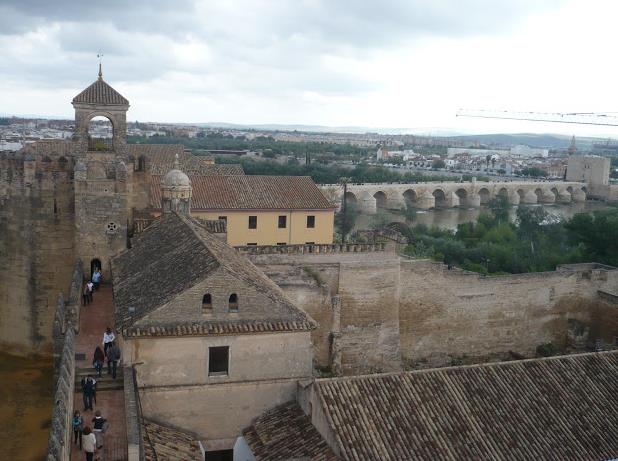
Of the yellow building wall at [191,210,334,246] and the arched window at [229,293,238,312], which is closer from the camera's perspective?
the arched window at [229,293,238,312]

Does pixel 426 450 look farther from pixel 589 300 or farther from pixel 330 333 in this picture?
pixel 589 300

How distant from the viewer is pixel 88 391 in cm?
1315

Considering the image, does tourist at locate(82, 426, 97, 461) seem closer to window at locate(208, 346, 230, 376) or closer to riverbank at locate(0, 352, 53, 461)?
window at locate(208, 346, 230, 376)

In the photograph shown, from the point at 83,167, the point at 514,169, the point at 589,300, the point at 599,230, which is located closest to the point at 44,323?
the point at 83,167

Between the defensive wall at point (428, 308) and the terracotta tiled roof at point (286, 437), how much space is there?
7.35 metres

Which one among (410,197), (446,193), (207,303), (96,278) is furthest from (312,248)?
(446,193)

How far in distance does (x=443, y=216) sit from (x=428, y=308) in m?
55.3

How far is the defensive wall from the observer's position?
2272 centimetres

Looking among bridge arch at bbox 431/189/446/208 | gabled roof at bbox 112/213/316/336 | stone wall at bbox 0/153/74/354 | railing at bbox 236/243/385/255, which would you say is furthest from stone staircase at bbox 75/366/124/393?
bridge arch at bbox 431/189/446/208

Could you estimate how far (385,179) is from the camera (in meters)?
91.6

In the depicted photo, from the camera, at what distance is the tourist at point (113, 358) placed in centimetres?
1418

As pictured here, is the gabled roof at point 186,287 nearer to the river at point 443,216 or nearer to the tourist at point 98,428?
the tourist at point 98,428

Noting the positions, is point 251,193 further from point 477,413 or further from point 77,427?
point 77,427

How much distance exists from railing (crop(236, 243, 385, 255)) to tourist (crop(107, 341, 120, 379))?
27.1 feet
